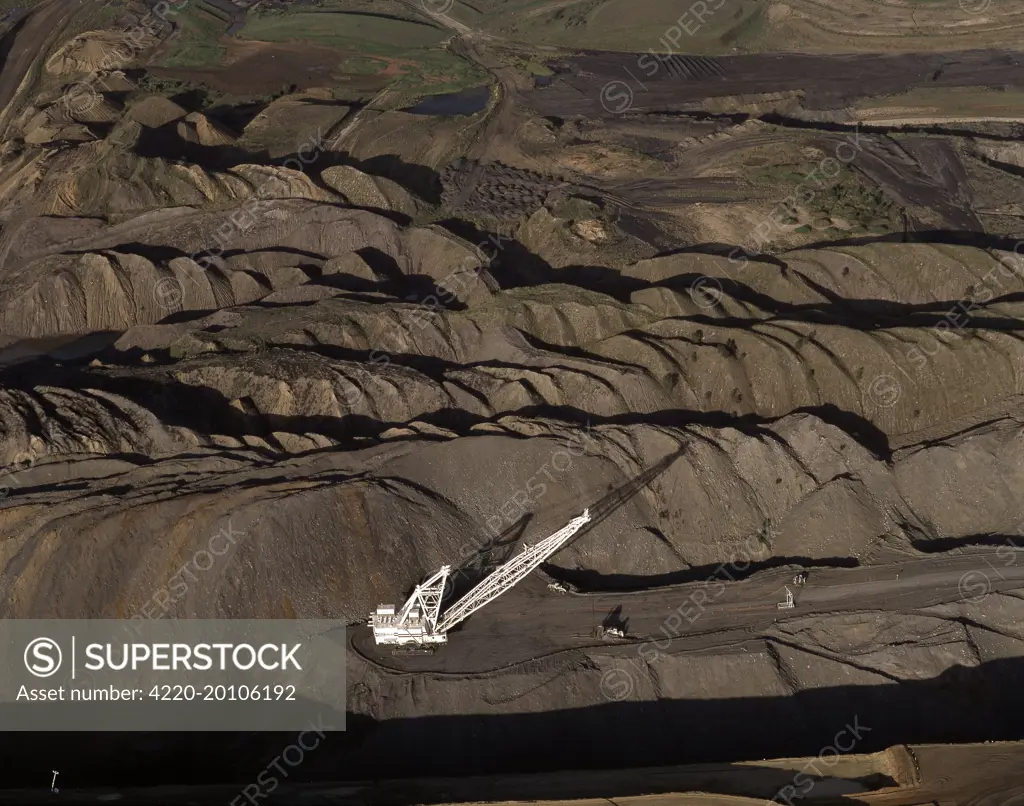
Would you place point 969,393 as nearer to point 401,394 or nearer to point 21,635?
point 401,394

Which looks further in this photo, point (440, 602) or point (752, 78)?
point (752, 78)

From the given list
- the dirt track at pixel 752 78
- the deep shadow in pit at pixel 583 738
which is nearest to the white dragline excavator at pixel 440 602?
the deep shadow in pit at pixel 583 738

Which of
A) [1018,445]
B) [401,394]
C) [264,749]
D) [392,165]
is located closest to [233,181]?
[392,165]

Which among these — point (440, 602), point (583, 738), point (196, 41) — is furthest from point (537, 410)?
point (196, 41)

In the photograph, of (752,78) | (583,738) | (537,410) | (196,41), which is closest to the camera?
(583,738)

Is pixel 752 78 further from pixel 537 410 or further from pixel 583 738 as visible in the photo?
pixel 583 738

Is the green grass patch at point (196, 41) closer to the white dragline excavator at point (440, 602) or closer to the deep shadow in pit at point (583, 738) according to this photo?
the white dragline excavator at point (440, 602)
